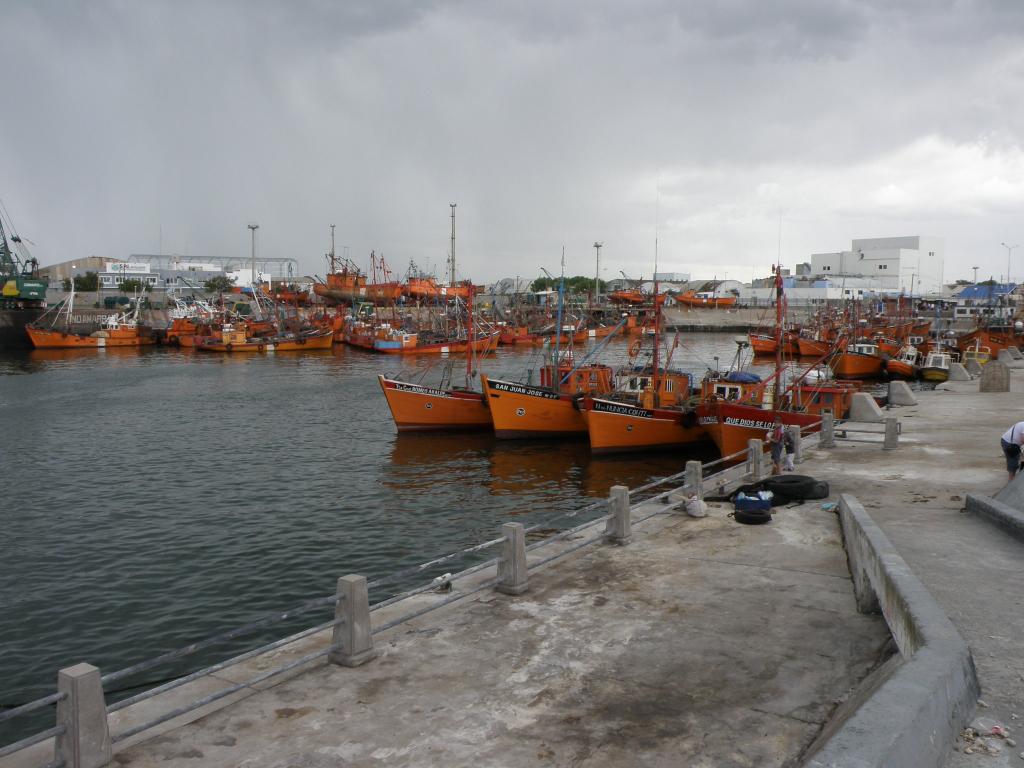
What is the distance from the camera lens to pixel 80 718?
696 cm

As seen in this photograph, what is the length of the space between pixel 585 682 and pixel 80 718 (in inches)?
199

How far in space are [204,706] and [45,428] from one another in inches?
1500

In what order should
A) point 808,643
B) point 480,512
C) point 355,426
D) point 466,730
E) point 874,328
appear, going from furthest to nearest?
1. point 874,328
2. point 355,426
3. point 480,512
4. point 808,643
5. point 466,730

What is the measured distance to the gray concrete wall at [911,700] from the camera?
5461 millimetres

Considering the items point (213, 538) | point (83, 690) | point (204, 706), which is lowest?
point (213, 538)

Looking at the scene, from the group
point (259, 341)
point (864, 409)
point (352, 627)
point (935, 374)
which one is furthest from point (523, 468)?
point (259, 341)

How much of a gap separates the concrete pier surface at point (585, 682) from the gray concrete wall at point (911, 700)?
0.83 m

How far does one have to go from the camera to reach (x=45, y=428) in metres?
40.4

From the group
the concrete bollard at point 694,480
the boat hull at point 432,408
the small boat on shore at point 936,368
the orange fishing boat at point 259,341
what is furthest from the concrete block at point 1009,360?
the orange fishing boat at point 259,341

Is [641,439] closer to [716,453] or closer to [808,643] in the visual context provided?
[716,453]

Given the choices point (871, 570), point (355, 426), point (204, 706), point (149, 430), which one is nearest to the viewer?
point (204, 706)

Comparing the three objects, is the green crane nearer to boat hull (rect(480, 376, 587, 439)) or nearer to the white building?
boat hull (rect(480, 376, 587, 439))

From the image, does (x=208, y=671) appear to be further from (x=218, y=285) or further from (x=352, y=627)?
(x=218, y=285)

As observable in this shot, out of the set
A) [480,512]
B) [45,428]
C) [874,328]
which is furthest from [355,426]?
[874,328]
